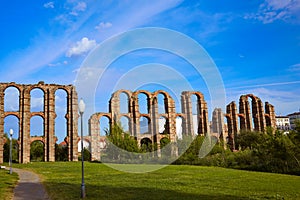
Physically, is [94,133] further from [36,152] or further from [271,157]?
[271,157]

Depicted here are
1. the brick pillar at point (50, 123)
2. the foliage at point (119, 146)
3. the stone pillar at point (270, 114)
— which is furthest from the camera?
the stone pillar at point (270, 114)

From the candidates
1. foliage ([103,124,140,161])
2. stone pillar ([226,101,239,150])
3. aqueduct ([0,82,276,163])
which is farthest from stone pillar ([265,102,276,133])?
foliage ([103,124,140,161])

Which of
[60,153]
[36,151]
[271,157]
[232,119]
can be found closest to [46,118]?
[60,153]

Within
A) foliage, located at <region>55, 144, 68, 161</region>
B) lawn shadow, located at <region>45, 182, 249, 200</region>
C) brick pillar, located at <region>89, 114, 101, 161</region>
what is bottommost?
lawn shadow, located at <region>45, 182, 249, 200</region>

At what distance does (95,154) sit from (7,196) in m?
30.5

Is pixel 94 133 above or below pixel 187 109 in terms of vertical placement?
below

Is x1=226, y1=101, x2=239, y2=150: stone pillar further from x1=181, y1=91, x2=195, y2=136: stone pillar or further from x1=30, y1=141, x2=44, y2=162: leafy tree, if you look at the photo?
x1=30, y1=141, x2=44, y2=162: leafy tree

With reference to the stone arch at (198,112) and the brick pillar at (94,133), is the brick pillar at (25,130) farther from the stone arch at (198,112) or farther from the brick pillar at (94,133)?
the stone arch at (198,112)

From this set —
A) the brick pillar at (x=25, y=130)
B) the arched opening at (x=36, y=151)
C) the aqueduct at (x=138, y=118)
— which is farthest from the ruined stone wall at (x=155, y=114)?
the arched opening at (x=36, y=151)

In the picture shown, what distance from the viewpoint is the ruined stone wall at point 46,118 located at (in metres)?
41.3

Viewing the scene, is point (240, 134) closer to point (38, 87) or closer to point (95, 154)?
point (95, 154)

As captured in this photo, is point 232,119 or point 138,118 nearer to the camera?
point 138,118

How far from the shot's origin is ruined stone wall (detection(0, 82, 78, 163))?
1626 inches

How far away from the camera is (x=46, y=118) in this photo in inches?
1692
